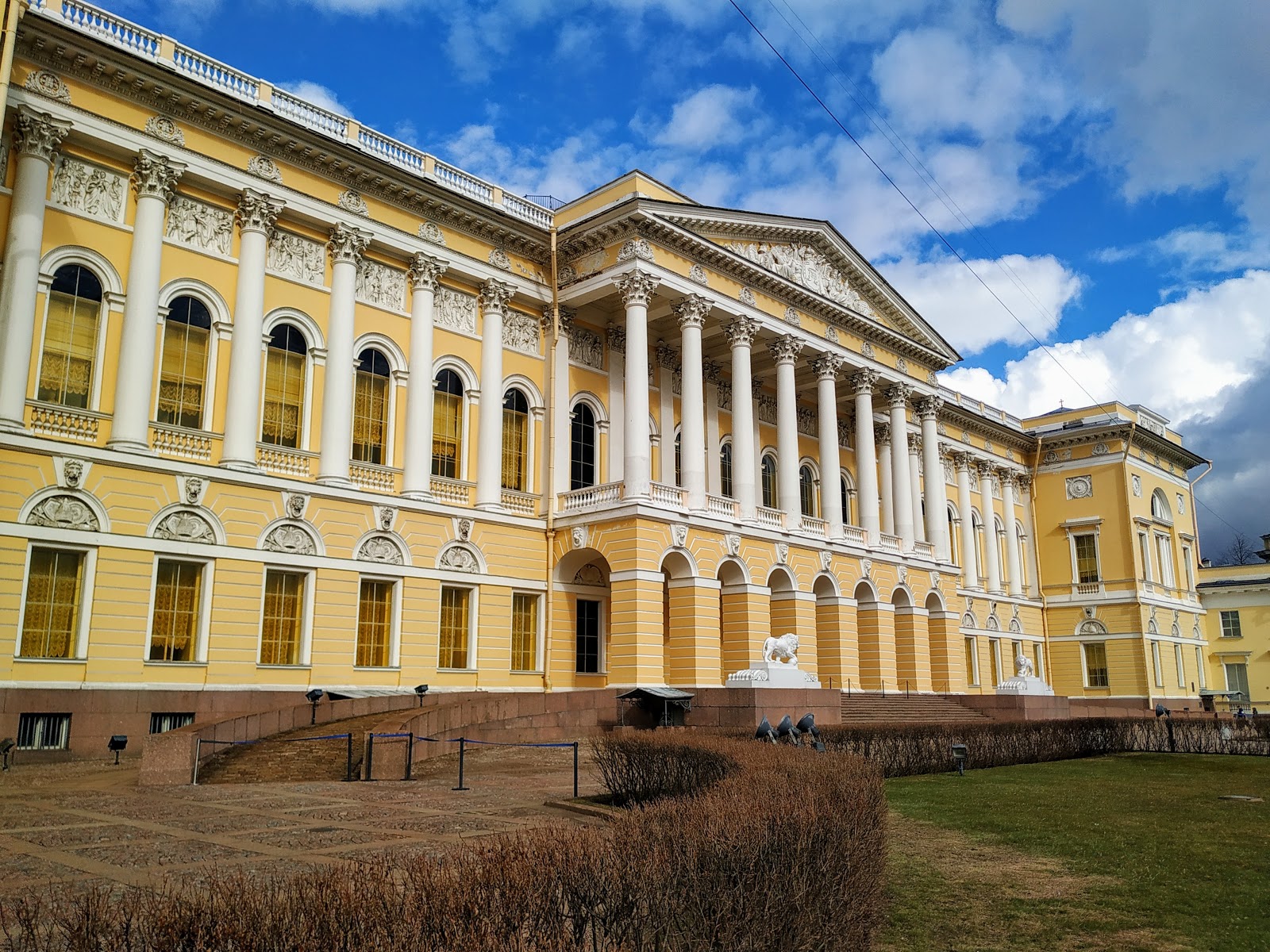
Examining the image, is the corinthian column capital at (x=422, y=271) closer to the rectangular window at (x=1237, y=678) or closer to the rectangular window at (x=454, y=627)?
the rectangular window at (x=454, y=627)

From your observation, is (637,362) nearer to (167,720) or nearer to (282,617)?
(282,617)

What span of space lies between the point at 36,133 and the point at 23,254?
2.70 meters

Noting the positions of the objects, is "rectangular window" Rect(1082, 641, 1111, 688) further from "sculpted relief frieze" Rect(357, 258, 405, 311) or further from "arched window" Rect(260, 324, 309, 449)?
"arched window" Rect(260, 324, 309, 449)

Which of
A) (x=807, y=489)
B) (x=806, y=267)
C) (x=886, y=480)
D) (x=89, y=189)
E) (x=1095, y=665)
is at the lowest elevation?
(x=1095, y=665)

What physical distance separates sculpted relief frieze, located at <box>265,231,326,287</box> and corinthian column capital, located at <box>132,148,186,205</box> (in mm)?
2975

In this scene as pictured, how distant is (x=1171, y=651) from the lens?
5712 centimetres

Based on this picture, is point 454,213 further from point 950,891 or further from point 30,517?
point 950,891

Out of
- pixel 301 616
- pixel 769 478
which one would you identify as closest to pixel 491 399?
pixel 301 616

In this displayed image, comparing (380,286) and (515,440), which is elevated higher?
Result: (380,286)

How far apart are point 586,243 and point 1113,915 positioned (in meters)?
27.0

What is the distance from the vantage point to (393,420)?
Answer: 2862cm

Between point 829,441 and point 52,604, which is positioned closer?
point 52,604

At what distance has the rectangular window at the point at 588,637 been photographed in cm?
3247

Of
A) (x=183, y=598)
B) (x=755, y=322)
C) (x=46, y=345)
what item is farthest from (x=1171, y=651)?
(x=46, y=345)
